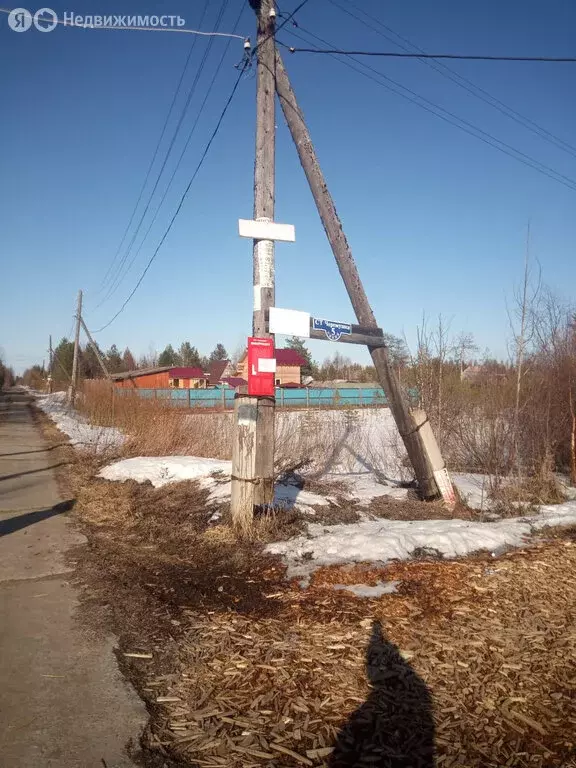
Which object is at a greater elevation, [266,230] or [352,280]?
[266,230]

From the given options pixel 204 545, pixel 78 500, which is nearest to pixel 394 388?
Result: pixel 204 545

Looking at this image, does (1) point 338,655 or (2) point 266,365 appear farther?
(2) point 266,365

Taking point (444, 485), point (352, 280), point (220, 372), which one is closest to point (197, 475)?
point (444, 485)

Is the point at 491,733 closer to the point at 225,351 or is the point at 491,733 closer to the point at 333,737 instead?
the point at 333,737

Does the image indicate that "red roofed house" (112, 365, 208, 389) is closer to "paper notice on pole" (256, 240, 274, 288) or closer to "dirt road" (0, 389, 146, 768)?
"paper notice on pole" (256, 240, 274, 288)

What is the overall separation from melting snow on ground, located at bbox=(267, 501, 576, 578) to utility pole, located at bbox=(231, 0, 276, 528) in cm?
67

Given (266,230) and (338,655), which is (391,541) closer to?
(338,655)

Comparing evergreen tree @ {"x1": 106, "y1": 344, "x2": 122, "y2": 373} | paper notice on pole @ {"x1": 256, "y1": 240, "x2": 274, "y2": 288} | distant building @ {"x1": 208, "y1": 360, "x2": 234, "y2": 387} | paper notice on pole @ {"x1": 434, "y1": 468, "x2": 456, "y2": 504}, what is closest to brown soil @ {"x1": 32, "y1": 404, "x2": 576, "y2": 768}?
paper notice on pole @ {"x1": 434, "y1": 468, "x2": 456, "y2": 504}

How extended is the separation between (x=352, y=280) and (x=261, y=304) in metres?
1.61

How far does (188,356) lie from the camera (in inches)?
3819

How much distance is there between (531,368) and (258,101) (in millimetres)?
7485

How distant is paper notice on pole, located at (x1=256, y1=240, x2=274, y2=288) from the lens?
20.1 feet

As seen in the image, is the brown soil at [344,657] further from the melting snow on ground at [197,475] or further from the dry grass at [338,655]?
the melting snow on ground at [197,475]

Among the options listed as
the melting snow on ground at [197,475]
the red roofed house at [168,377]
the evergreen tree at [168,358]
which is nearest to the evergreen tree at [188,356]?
the evergreen tree at [168,358]
